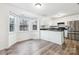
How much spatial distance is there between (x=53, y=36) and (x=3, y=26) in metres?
2.54

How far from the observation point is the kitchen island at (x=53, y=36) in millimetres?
3959

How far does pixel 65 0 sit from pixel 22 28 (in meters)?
3.73

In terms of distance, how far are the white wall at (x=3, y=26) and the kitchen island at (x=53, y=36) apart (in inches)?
90.2

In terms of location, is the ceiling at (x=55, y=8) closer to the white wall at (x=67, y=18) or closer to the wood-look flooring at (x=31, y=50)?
the white wall at (x=67, y=18)

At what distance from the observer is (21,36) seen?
15.4 feet

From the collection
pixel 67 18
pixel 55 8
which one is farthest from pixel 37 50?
pixel 55 8

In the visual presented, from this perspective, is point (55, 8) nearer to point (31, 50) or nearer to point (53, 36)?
point (53, 36)

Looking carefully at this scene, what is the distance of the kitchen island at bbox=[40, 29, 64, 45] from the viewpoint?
156 inches

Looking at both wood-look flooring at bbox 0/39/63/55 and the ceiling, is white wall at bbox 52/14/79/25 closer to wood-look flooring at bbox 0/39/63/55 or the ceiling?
the ceiling

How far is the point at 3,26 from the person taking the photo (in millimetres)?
3023

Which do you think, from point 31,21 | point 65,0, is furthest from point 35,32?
point 65,0

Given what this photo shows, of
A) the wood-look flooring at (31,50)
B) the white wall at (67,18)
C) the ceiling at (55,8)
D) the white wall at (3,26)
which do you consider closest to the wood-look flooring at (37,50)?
the wood-look flooring at (31,50)

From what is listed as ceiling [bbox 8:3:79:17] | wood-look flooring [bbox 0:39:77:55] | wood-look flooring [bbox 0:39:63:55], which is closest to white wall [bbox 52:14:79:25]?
ceiling [bbox 8:3:79:17]

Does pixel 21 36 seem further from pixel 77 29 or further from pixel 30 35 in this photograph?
pixel 77 29
